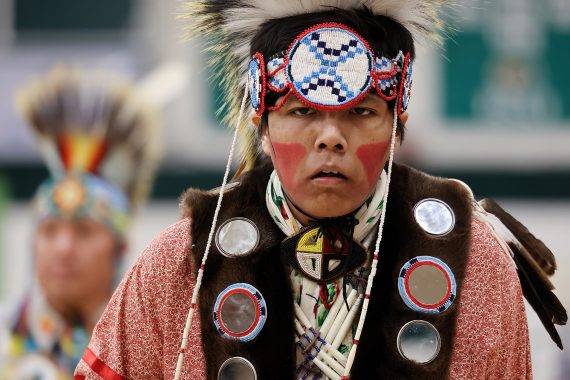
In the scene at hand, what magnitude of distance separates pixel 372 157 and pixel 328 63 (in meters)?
0.22

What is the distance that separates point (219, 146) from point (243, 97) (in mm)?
4987

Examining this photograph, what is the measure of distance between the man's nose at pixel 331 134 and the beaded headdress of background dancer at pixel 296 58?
0.04 m

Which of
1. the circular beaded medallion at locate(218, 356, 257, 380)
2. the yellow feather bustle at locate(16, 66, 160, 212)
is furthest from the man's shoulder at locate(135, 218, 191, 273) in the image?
the yellow feather bustle at locate(16, 66, 160, 212)

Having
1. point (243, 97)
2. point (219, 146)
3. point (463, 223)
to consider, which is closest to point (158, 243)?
point (243, 97)

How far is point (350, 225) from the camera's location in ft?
8.93

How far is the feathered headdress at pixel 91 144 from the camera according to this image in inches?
235

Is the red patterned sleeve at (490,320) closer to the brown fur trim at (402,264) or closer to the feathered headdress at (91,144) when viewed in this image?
the brown fur trim at (402,264)

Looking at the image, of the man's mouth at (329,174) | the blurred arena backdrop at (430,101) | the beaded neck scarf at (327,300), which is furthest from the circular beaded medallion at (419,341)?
the blurred arena backdrop at (430,101)

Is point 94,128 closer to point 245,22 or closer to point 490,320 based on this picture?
point 245,22

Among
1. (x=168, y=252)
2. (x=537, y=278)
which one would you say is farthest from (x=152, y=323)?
(x=537, y=278)

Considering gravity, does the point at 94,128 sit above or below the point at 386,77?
below

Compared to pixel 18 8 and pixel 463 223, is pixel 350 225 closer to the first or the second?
pixel 463 223

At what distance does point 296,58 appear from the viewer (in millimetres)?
2637

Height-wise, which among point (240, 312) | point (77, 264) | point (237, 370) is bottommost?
point (77, 264)
